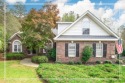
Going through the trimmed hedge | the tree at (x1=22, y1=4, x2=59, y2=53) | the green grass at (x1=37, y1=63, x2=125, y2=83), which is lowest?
the green grass at (x1=37, y1=63, x2=125, y2=83)

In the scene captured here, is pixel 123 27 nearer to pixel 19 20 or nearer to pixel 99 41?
pixel 99 41

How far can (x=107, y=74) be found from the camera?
8.09 m

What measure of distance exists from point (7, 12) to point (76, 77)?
4.75m

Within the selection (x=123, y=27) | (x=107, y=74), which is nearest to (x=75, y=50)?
(x=123, y=27)

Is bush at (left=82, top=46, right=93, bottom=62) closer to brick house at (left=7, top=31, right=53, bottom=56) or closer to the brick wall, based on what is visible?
the brick wall

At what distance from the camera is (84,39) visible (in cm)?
1145

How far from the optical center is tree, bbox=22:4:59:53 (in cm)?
1141

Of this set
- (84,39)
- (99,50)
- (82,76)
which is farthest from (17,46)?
(82,76)

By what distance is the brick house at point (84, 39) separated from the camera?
37.7 feet

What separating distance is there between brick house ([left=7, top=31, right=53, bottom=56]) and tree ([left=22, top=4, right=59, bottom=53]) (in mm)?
764

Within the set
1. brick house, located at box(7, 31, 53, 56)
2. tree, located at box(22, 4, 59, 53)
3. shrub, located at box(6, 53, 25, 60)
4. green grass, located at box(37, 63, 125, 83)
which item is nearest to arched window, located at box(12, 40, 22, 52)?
brick house, located at box(7, 31, 53, 56)

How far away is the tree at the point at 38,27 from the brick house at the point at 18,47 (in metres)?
0.76

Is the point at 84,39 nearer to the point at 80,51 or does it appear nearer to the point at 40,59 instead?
the point at 80,51

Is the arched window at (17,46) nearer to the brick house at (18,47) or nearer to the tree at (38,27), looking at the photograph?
the brick house at (18,47)
